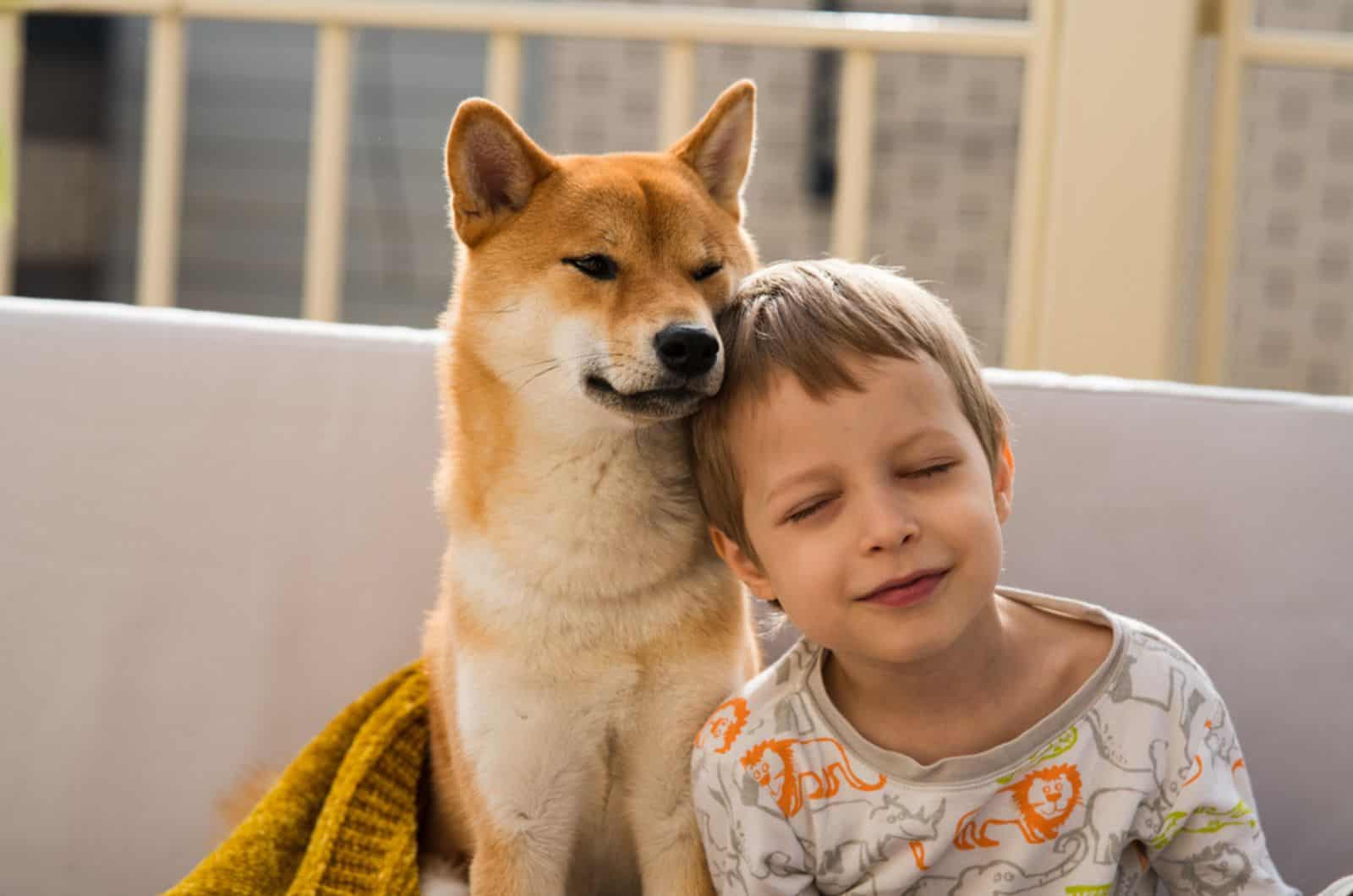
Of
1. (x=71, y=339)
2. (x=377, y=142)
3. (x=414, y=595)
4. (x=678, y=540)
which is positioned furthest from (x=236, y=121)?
(x=678, y=540)

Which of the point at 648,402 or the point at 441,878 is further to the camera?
the point at 441,878

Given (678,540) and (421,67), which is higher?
(421,67)

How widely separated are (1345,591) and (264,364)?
121cm

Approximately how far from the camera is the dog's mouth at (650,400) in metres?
1.13

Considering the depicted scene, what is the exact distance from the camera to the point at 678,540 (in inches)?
47.1

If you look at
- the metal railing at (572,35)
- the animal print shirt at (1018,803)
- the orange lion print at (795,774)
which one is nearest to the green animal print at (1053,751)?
the animal print shirt at (1018,803)

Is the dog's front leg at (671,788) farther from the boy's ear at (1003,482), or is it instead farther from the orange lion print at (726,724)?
the boy's ear at (1003,482)

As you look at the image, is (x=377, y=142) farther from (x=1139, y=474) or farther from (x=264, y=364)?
(x=1139, y=474)

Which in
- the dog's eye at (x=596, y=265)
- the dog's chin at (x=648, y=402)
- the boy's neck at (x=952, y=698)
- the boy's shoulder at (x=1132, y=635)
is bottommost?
the boy's neck at (x=952, y=698)

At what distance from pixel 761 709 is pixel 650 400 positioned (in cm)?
29

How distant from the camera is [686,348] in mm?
1101

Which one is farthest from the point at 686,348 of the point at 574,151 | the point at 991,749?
the point at 574,151

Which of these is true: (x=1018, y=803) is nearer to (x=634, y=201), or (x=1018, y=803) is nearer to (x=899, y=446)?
(x=899, y=446)

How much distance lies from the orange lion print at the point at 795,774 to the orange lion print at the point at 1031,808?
83 millimetres
